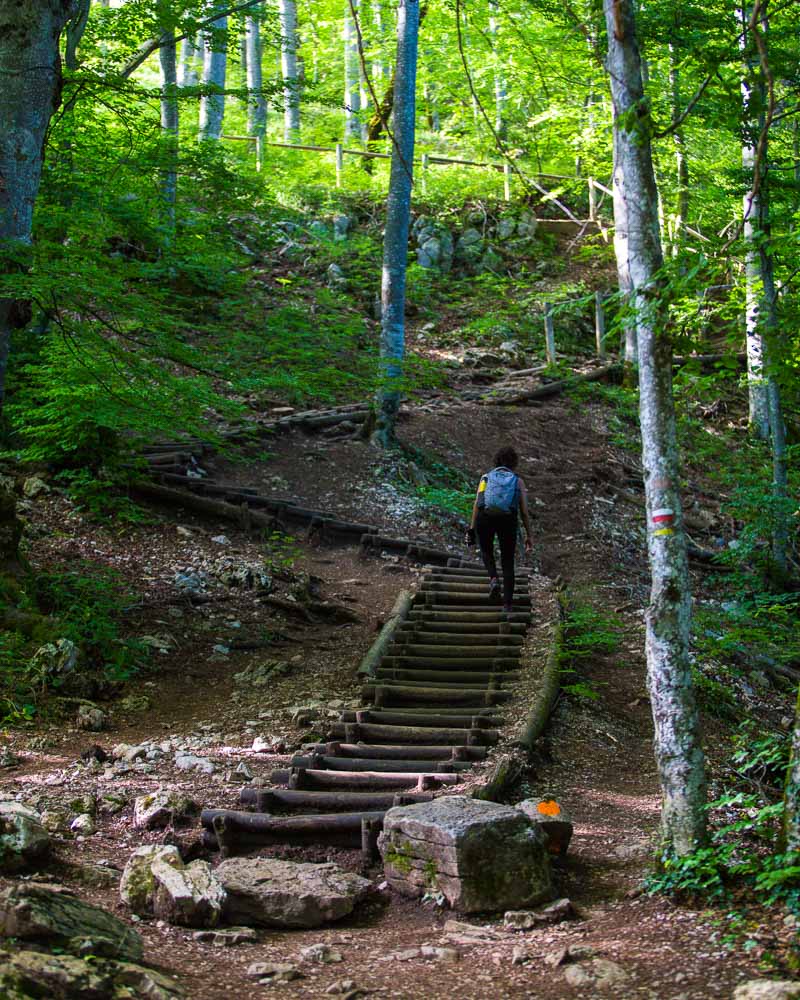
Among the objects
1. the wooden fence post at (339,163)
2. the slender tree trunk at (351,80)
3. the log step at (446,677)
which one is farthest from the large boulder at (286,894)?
the slender tree trunk at (351,80)

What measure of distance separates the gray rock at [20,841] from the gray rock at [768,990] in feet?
10.7

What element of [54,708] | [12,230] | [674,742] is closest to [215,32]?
[12,230]

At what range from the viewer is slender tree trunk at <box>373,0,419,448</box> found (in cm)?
1539

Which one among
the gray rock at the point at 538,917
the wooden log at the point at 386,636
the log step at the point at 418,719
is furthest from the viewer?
the wooden log at the point at 386,636

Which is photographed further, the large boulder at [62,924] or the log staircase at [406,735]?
the log staircase at [406,735]

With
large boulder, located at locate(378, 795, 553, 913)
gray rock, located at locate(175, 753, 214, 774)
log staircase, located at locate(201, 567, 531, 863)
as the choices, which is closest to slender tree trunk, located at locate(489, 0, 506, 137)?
log staircase, located at locate(201, 567, 531, 863)

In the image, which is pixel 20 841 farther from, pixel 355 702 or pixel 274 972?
pixel 355 702

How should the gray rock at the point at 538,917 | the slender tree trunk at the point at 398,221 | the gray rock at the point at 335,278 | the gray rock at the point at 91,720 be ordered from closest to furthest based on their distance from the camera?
1. the gray rock at the point at 538,917
2. the gray rock at the point at 91,720
3. the slender tree trunk at the point at 398,221
4. the gray rock at the point at 335,278

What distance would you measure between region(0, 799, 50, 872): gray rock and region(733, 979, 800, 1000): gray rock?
3255mm

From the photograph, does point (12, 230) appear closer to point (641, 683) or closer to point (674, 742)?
point (674, 742)

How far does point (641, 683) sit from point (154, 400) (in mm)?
5805

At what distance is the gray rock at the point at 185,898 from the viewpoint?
4.16 metres

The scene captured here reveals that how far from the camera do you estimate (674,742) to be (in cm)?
430

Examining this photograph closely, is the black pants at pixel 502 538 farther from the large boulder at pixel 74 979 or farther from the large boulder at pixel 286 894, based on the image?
the large boulder at pixel 74 979
